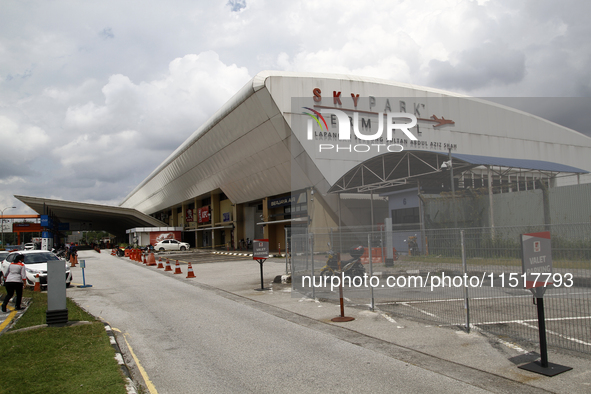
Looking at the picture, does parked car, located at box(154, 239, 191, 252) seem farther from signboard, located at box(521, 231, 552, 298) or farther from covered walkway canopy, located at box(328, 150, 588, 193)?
signboard, located at box(521, 231, 552, 298)

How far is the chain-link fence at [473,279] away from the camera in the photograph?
6.63 meters

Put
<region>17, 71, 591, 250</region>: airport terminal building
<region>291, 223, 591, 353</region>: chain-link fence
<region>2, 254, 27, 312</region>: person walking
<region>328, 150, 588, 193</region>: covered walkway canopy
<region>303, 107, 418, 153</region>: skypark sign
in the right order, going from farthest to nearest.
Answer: <region>303, 107, 418, 153</region>: skypark sign, <region>17, 71, 591, 250</region>: airport terminal building, <region>328, 150, 588, 193</region>: covered walkway canopy, <region>2, 254, 27, 312</region>: person walking, <region>291, 223, 591, 353</region>: chain-link fence

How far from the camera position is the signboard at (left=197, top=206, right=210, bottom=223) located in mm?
60675

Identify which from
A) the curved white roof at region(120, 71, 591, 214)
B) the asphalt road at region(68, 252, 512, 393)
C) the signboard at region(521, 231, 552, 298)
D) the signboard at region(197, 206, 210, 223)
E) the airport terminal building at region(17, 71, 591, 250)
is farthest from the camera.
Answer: the signboard at region(197, 206, 210, 223)

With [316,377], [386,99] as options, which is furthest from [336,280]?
[386,99]

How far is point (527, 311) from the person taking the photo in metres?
9.19

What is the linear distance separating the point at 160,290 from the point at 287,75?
19.2 m

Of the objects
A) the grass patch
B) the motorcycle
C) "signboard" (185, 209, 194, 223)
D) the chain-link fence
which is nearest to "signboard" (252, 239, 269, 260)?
the motorcycle

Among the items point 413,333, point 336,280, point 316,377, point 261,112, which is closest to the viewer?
point 316,377

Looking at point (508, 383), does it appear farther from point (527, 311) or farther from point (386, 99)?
point (386, 99)

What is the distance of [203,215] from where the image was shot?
2443 inches

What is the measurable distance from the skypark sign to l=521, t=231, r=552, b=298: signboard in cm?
2534

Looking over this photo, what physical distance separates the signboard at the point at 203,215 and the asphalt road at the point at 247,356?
4920 cm

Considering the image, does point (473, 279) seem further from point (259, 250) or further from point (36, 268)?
point (36, 268)
